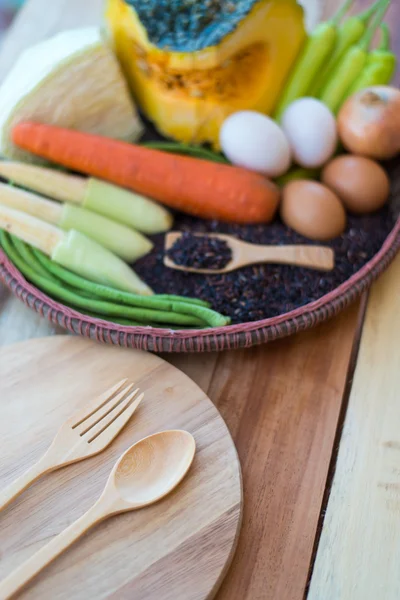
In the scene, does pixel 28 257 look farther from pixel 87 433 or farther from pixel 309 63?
pixel 309 63

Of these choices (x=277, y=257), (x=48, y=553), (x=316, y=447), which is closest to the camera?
(x=48, y=553)

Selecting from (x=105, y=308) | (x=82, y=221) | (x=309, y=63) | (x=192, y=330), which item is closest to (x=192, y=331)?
(x=192, y=330)

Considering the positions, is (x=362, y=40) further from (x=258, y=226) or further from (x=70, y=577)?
(x=70, y=577)

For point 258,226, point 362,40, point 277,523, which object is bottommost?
point 277,523

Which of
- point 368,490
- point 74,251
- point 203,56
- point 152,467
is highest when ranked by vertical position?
point 203,56

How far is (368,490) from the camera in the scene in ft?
1.92

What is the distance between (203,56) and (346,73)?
23 cm

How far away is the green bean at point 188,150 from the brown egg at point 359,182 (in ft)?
0.54

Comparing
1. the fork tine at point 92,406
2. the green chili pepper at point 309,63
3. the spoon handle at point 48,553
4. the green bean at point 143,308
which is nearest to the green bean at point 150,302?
the green bean at point 143,308

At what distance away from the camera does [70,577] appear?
497mm

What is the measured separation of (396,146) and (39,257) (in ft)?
1.64

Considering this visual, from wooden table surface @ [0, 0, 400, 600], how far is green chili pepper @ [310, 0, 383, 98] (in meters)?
0.30

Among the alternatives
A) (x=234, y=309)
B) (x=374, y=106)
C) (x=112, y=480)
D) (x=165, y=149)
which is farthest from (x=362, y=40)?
(x=112, y=480)

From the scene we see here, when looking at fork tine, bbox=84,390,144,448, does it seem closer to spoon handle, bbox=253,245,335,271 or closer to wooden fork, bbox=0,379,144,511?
wooden fork, bbox=0,379,144,511
